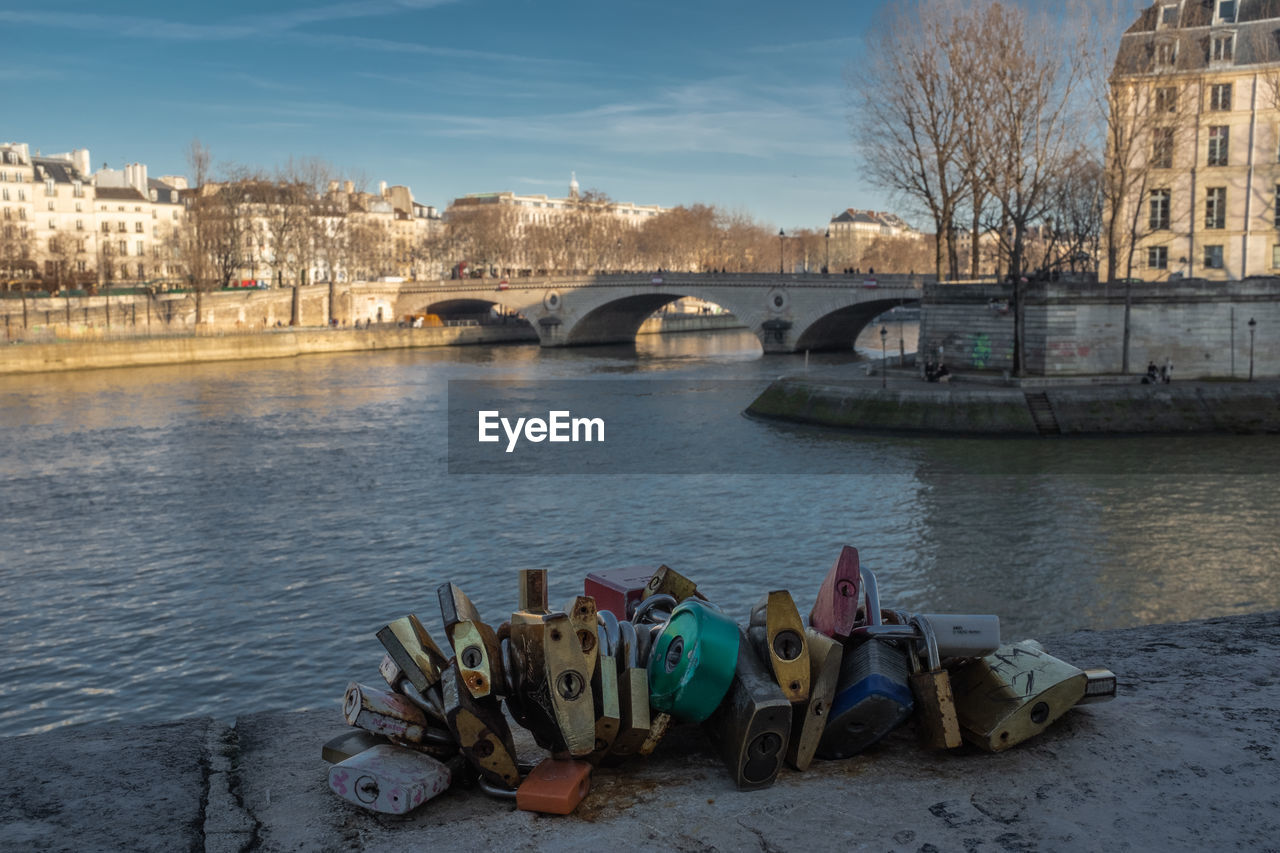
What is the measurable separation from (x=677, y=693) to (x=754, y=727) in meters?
0.36

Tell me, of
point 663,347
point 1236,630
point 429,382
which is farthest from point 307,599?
point 663,347

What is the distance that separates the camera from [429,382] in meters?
43.3

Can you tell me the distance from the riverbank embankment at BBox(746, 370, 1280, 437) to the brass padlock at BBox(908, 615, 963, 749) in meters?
23.3

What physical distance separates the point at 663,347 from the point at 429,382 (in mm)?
22246

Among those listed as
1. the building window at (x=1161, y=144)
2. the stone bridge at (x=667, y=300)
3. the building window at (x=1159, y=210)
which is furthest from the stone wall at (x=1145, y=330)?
the stone bridge at (x=667, y=300)

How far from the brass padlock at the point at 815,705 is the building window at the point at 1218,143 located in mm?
37671

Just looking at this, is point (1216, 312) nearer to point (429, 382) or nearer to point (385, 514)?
point (385, 514)

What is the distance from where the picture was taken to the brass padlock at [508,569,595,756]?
4148 millimetres

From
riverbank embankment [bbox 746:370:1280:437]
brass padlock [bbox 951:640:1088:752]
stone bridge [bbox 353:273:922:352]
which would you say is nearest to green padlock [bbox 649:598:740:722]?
brass padlock [bbox 951:640:1088:752]

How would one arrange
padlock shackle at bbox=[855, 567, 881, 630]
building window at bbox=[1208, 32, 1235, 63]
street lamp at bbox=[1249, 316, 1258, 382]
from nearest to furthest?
1. padlock shackle at bbox=[855, 567, 881, 630]
2. street lamp at bbox=[1249, 316, 1258, 382]
3. building window at bbox=[1208, 32, 1235, 63]

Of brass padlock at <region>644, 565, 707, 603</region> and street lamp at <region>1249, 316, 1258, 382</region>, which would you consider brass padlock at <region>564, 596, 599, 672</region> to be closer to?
brass padlock at <region>644, 565, 707, 603</region>

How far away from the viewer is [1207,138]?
37.0m

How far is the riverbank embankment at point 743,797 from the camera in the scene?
384 cm

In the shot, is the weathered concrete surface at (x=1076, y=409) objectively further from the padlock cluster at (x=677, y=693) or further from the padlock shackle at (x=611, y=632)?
the padlock shackle at (x=611, y=632)
